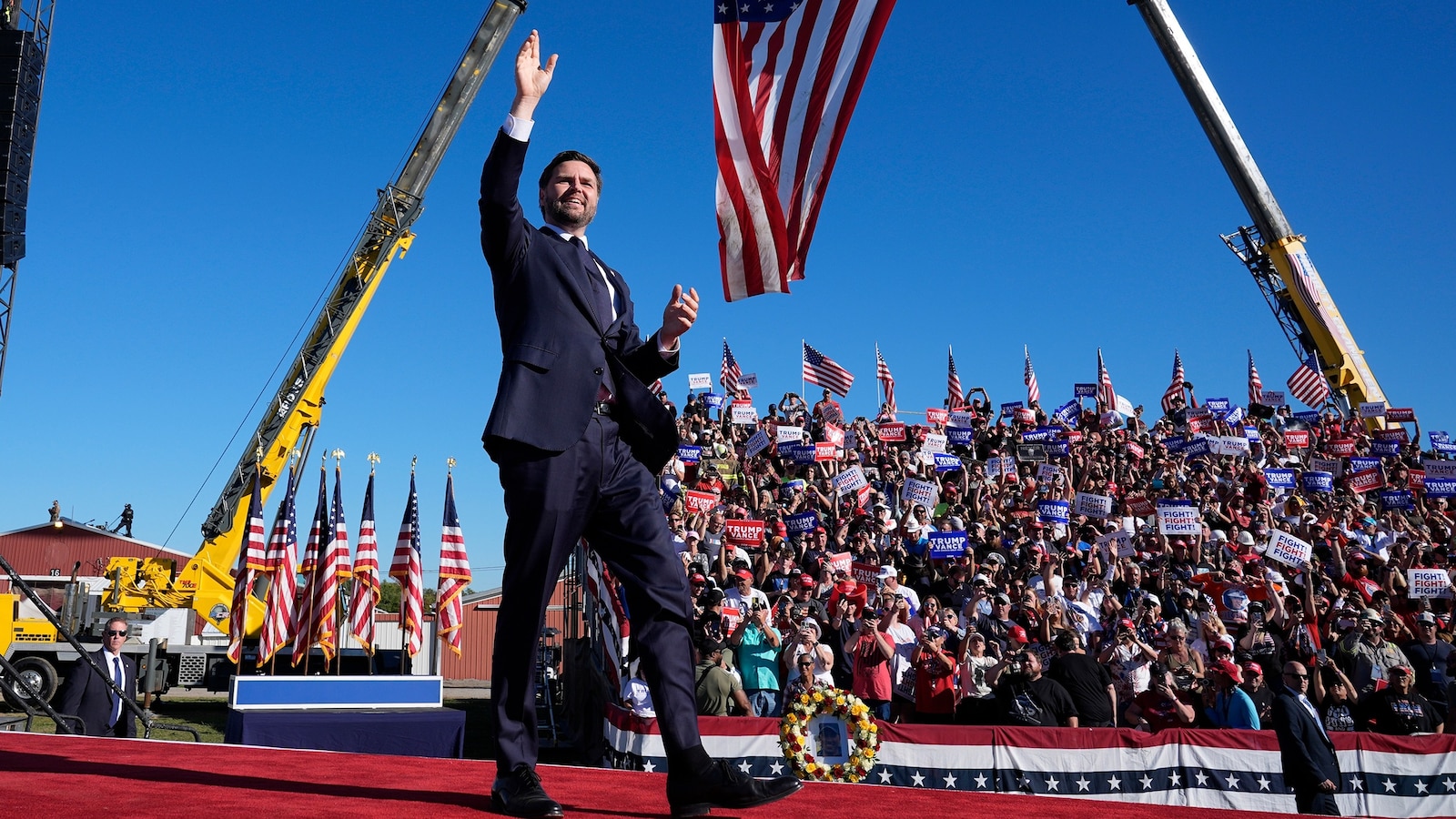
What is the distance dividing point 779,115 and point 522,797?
132 inches

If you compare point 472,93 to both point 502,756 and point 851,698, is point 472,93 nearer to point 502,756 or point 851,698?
point 851,698

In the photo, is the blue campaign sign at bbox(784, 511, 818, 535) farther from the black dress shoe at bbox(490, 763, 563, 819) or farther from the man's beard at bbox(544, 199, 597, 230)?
the black dress shoe at bbox(490, 763, 563, 819)

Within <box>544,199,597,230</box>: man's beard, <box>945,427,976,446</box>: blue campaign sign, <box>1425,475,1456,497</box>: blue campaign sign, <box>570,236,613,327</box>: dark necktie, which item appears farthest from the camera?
<box>945,427,976,446</box>: blue campaign sign

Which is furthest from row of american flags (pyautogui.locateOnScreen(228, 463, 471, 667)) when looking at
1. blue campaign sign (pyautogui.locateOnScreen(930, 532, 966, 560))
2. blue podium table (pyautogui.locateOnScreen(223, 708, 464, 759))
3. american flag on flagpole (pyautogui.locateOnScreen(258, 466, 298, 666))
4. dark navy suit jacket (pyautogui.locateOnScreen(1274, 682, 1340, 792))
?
dark navy suit jacket (pyautogui.locateOnScreen(1274, 682, 1340, 792))

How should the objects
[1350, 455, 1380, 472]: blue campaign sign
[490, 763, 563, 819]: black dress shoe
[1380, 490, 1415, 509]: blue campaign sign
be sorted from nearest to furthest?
1. [490, 763, 563, 819]: black dress shoe
2. [1380, 490, 1415, 509]: blue campaign sign
3. [1350, 455, 1380, 472]: blue campaign sign

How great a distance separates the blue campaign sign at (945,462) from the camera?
1794 cm

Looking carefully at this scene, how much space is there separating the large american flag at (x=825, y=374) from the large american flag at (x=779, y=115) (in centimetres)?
1914

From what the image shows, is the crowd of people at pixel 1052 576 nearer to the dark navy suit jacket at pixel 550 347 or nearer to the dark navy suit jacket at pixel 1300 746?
the dark navy suit jacket at pixel 1300 746

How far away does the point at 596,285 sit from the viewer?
10.8 feet

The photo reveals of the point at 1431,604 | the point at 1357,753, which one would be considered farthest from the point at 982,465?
the point at 1357,753

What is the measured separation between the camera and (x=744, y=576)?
1154 cm

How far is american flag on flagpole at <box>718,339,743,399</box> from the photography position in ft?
85.5

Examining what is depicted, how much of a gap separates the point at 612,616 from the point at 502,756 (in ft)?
27.6

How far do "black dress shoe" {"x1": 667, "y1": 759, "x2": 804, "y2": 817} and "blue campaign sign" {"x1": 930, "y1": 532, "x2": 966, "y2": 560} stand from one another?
35.8 ft
